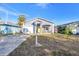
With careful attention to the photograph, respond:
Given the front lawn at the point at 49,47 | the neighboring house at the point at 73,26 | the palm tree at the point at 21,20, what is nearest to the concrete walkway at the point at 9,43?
the front lawn at the point at 49,47

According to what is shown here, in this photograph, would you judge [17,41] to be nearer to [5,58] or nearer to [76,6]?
[5,58]

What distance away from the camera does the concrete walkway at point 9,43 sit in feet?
15.9

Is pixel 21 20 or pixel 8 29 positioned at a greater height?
pixel 21 20

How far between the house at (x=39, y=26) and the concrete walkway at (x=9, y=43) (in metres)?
0.12

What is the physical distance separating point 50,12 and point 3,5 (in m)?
0.65

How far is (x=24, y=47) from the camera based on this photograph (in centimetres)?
488

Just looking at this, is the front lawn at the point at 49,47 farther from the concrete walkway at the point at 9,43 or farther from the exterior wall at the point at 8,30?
the exterior wall at the point at 8,30

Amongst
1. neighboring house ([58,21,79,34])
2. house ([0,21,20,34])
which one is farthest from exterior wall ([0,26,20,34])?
neighboring house ([58,21,79,34])

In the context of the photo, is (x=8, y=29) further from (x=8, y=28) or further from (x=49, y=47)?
A: (x=49, y=47)

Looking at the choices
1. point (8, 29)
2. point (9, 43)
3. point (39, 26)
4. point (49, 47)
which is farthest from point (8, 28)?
point (49, 47)

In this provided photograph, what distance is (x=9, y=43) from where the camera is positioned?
192 inches

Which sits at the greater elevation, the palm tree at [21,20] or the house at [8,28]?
the palm tree at [21,20]

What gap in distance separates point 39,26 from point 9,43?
47cm

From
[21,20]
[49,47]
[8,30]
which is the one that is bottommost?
[49,47]
